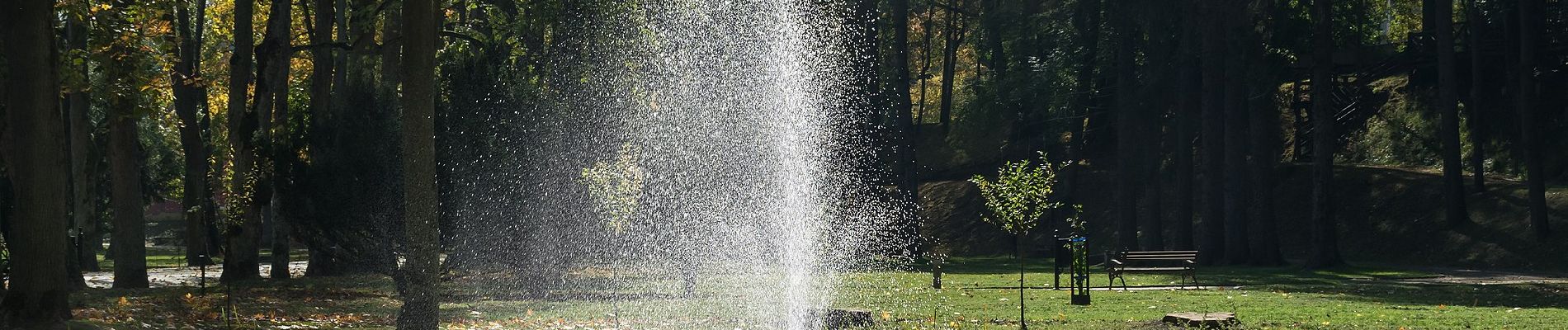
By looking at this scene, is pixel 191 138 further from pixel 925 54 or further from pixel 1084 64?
pixel 925 54

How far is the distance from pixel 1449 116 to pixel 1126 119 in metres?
7.84

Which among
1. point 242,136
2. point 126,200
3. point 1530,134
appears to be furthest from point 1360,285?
point 126,200

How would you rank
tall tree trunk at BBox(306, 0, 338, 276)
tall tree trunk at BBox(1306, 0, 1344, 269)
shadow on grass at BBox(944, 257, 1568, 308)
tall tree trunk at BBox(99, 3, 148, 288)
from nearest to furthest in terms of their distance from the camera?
shadow on grass at BBox(944, 257, 1568, 308) < tall tree trunk at BBox(99, 3, 148, 288) < tall tree trunk at BBox(306, 0, 338, 276) < tall tree trunk at BBox(1306, 0, 1344, 269)

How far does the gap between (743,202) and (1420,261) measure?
2140cm

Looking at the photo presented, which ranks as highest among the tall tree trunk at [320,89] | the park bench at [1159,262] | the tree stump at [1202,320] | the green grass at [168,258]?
the tall tree trunk at [320,89]

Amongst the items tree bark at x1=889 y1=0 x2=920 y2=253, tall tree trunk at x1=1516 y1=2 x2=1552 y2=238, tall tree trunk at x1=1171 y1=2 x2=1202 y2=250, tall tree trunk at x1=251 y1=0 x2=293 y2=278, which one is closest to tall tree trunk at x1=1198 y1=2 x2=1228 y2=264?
tall tree trunk at x1=1171 y1=2 x2=1202 y2=250

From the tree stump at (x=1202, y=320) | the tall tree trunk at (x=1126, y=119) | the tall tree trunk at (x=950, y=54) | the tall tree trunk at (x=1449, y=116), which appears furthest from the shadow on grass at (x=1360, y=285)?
the tall tree trunk at (x=950, y=54)

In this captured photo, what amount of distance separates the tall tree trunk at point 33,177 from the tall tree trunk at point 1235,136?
2637 centimetres

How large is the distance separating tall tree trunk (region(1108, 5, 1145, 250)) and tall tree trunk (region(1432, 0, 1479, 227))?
23.5ft

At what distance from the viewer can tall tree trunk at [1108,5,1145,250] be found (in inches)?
1442

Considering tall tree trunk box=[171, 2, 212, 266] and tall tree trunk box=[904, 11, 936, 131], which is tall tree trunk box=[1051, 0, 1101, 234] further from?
tall tree trunk box=[171, 2, 212, 266]

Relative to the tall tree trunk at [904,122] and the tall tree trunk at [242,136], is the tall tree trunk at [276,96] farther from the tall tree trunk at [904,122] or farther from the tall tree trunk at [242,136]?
the tall tree trunk at [904,122]

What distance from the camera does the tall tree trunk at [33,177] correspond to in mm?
12758

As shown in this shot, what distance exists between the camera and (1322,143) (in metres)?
31.7
